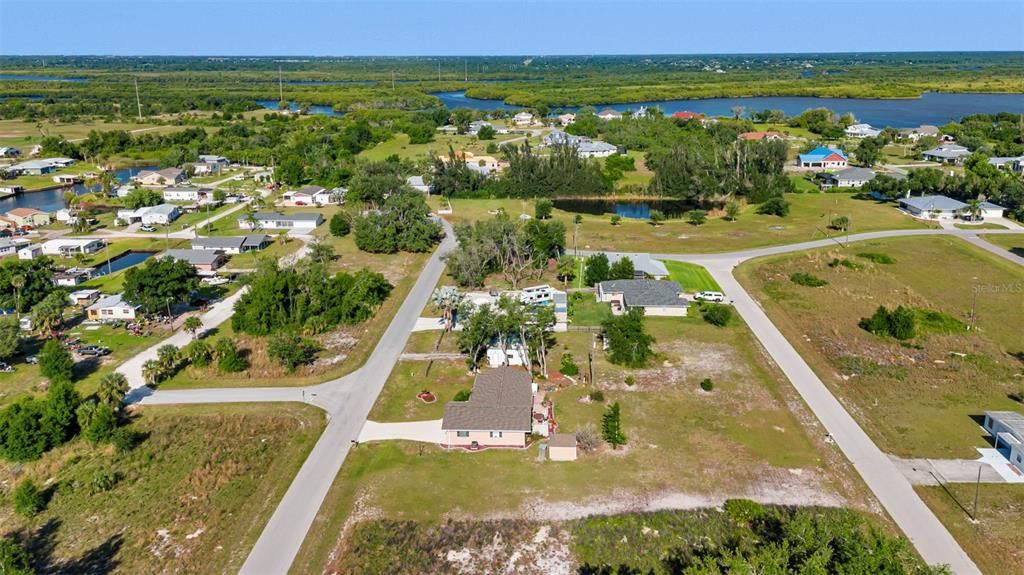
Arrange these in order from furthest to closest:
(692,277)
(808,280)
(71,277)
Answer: (692,277) → (71,277) → (808,280)

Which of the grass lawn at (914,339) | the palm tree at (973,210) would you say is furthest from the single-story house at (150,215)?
the palm tree at (973,210)

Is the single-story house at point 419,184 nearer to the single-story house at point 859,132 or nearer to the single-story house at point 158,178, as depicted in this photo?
the single-story house at point 158,178

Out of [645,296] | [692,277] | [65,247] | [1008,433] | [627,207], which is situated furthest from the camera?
[627,207]

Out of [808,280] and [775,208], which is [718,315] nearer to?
[808,280]

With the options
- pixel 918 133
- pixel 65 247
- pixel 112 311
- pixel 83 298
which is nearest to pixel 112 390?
pixel 112 311

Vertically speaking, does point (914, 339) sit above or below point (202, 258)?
below

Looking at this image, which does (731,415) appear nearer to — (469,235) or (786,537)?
(786,537)

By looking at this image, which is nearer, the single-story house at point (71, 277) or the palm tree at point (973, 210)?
the single-story house at point (71, 277)

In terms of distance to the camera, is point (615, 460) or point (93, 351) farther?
point (93, 351)
